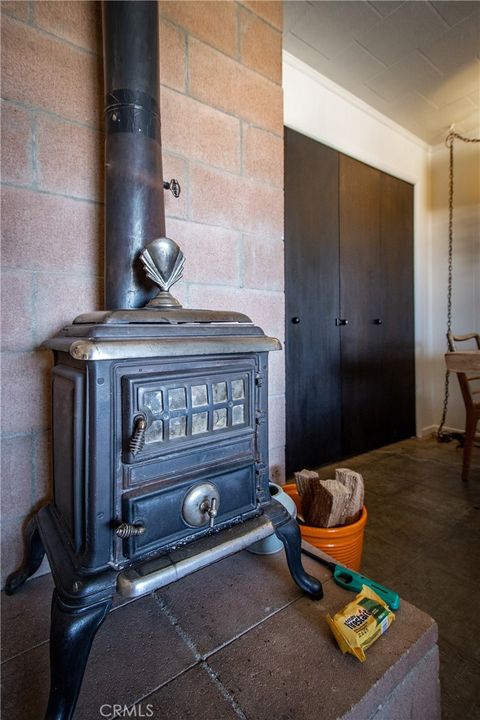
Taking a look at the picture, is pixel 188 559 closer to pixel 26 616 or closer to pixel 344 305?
pixel 26 616

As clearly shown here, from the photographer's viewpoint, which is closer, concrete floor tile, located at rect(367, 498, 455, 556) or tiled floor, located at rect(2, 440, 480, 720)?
tiled floor, located at rect(2, 440, 480, 720)

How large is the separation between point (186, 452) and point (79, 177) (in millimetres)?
859

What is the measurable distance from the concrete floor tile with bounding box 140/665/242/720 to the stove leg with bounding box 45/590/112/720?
146 mm

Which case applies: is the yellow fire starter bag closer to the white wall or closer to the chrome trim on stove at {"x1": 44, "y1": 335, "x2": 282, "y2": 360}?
the chrome trim on stove at {"x1": 44, "y1": 335, "x2": 282, "y2": 360}

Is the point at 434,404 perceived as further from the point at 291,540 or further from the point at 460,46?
the point at 291,540

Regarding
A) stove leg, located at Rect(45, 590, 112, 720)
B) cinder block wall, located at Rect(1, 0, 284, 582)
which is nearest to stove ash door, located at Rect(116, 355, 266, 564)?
stove leg, located at Rect(45, 590, 112, 720)

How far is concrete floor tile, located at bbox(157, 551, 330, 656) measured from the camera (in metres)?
0.86

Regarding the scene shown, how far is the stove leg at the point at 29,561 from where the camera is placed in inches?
38.4

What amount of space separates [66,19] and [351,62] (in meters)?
1.87

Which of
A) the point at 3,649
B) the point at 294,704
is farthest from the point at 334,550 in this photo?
the point at 3,649

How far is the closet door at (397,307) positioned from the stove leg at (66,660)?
2.64m

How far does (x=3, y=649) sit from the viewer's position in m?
0.81

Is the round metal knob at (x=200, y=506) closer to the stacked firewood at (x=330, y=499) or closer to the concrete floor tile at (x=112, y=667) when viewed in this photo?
the concrete floor tile at (x=112, y=667)

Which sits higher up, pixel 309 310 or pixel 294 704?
pixel 309 310
